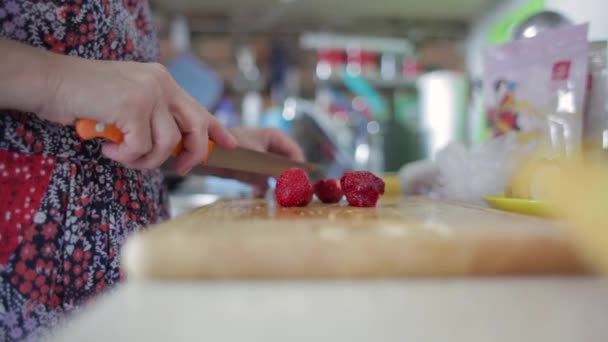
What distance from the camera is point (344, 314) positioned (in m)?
0.30

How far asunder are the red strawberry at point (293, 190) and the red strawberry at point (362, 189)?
5 centimetres

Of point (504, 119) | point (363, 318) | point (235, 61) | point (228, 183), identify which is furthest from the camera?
point (235, 61)

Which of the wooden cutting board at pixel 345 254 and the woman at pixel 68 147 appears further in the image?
the woman at pixel 68 147

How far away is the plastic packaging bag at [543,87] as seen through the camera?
0.76m

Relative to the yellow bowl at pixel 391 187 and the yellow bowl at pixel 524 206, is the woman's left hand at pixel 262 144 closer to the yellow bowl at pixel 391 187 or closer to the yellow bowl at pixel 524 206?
the yellow bowl at pixel 391 187

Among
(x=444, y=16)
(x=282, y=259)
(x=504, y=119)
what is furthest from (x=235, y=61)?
(x=282, y=259)

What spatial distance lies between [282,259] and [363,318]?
0.07 m

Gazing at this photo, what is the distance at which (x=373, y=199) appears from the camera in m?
0.65

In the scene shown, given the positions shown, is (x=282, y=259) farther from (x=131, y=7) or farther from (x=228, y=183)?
(x=228, y=183)

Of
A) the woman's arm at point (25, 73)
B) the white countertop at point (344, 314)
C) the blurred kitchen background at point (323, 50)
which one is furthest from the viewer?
the blurred kitchen background at point (323, 50)

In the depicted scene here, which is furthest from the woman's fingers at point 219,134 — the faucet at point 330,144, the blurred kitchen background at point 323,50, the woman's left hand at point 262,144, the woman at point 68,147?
the blurred kitchen background at point 323,50

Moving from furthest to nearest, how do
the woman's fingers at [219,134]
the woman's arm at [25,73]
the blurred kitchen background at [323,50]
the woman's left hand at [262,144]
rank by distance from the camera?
the blurred kitchen background at [323,50]
the woman's left hand at [262,144]
the woman's fingers at [219,134]
the woman's arm at [25,73]

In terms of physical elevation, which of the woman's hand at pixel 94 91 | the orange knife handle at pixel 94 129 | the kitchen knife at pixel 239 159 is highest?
the woman's hand at pixel 94 91

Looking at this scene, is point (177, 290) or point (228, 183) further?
point (228, 183)
